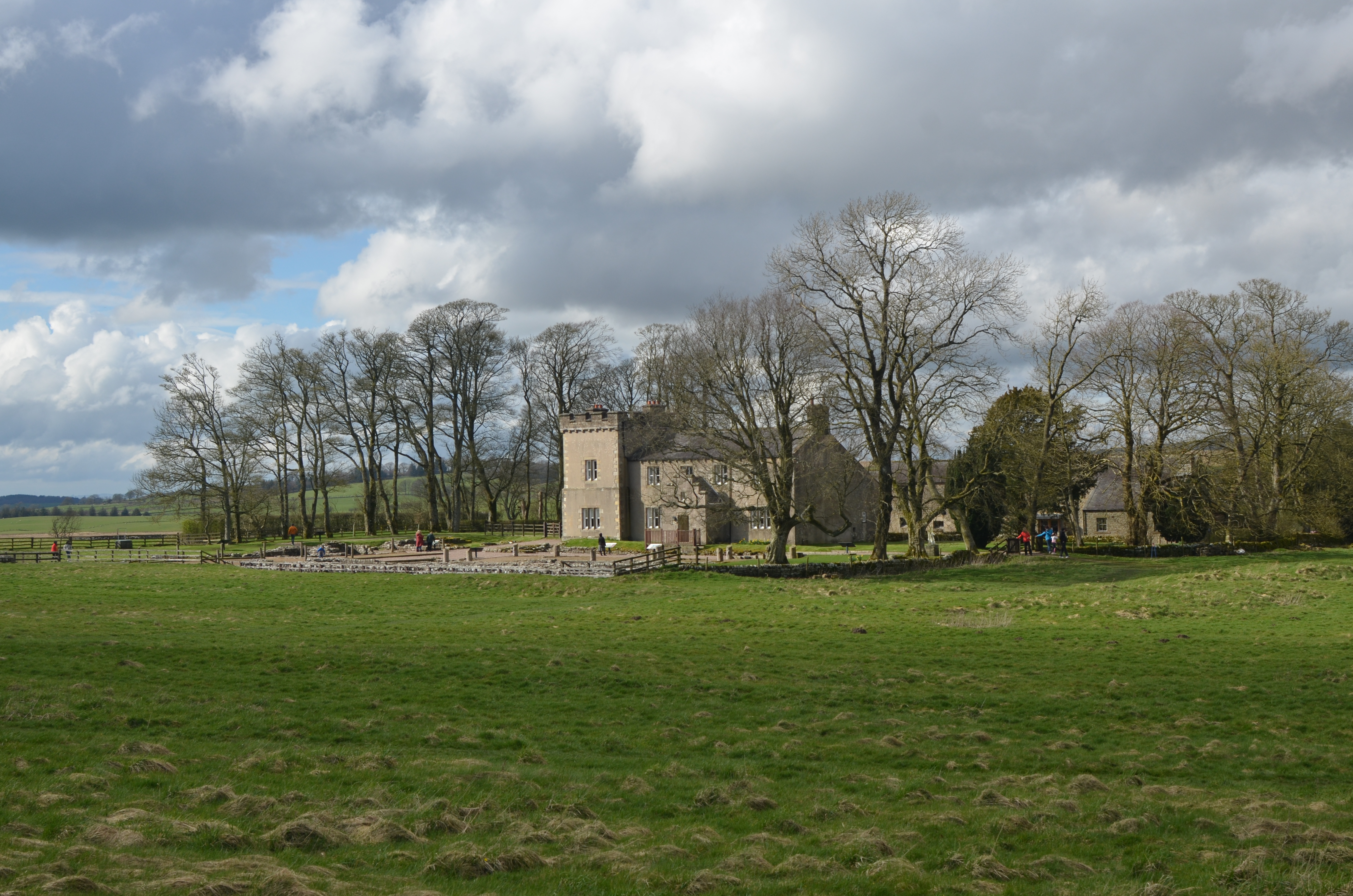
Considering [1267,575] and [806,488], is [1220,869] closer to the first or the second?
[1267,575]

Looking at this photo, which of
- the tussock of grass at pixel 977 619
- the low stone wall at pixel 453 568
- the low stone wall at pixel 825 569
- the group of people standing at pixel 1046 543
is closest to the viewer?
the tussock of grass at pixel 977 619

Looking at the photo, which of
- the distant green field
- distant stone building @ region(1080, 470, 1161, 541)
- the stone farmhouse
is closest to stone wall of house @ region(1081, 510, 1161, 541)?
distant stone building @ region(1080, 470, 1161, 541)

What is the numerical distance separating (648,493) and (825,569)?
2427cm

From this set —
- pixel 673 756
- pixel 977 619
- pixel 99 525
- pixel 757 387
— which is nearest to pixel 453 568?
pixel 757 387

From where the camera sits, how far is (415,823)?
7969 millimetres


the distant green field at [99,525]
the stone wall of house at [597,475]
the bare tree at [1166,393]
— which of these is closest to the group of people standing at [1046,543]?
the bare tree at [1166,393]

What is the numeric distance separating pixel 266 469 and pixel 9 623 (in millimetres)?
54199

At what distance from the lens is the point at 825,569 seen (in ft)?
128

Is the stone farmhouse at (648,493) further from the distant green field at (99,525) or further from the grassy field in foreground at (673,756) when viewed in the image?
the distant green field at (99,525)

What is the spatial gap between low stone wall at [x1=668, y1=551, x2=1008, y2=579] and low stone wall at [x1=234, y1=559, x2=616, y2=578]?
146 inches

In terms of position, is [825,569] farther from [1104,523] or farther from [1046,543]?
[1104,523]

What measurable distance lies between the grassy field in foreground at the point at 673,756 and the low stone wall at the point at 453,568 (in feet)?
48.8

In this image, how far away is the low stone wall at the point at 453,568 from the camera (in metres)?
39.3

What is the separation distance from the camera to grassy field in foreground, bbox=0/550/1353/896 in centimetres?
700
